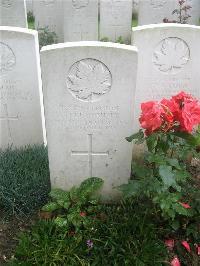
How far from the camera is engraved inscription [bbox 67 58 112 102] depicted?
2.84 metres

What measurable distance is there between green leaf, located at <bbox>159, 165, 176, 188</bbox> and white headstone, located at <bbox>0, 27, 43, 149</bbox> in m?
1.75

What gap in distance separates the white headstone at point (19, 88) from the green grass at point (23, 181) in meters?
0.31

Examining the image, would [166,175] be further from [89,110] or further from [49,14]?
[49,14]

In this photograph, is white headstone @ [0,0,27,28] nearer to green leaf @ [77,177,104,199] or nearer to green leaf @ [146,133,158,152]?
green leaf @ [77,177,104,199]

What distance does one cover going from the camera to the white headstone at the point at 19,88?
352cm

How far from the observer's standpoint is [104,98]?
9.78 ft

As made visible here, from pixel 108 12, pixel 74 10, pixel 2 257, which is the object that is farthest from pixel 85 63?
pixel 108 12

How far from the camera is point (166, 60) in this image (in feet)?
11.9

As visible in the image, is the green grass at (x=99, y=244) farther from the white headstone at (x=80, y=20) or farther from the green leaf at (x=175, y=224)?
the white headstone at (x=80, y=20)

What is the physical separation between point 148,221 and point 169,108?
996mm

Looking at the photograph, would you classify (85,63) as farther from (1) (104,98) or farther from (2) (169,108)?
(2) (169,108)

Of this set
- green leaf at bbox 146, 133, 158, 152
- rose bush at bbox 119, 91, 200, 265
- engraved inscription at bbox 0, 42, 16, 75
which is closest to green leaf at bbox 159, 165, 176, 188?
rose bush at bbox 119, 91, 200, 265

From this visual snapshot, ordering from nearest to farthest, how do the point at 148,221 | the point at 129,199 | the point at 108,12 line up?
the point at 148,221 < the point at 129,199 < the point at 108,12

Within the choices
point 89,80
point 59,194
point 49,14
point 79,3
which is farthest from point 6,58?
point 49,14
